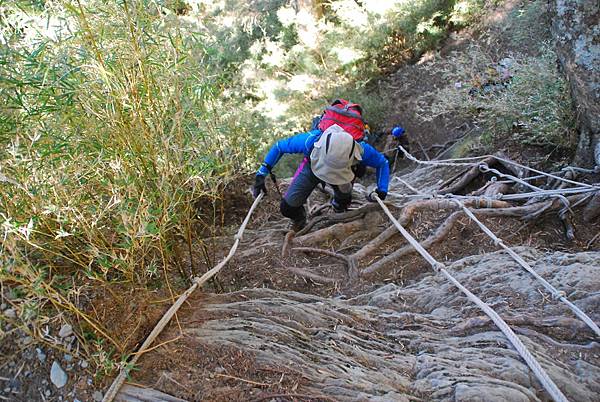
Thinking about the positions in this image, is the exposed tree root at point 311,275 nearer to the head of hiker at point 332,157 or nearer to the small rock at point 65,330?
the head of hiker at point 332,157

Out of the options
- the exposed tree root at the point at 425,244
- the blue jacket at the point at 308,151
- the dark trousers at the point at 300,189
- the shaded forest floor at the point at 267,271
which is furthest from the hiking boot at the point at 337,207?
the exposed tree root at the point at 425,244

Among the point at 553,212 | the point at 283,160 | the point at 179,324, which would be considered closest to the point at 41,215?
the point at 179,324

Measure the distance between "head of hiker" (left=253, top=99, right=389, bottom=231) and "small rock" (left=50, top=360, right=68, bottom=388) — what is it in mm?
3056

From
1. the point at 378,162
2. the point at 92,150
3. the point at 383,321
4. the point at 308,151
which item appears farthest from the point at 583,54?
the point at 92,150

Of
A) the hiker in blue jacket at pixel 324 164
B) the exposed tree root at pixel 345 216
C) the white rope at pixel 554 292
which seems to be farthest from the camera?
the exposed tree root at pixel 345 216

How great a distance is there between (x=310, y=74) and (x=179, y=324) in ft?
31.3

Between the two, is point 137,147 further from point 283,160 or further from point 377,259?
point 283,160

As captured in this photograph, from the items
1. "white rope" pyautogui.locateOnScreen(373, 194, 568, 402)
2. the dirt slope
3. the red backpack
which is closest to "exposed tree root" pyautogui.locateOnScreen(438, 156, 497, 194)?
the dirt slope

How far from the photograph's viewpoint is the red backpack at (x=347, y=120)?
4.73 m

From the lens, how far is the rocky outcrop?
4.16m

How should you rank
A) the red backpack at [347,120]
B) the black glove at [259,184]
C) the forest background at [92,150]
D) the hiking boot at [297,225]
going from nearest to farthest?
the forest background at [92,150], the red backpack at [347,120], the black glove at [259,184], the hiking boot at [297,225]

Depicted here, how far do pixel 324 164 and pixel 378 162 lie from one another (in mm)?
710

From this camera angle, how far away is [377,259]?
184 inches

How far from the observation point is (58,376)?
86.0 inches
